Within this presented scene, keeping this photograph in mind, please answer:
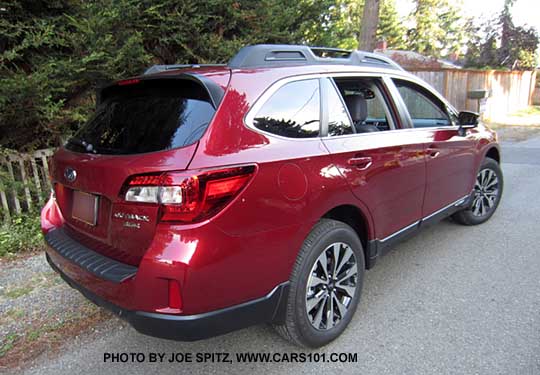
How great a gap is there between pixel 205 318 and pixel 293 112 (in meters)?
1.29

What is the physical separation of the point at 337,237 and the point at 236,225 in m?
0.82

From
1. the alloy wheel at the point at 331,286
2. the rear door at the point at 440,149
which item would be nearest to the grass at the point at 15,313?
the alloy wheel at the point at 331,286

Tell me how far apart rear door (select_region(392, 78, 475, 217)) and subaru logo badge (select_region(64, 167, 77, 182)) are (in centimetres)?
253

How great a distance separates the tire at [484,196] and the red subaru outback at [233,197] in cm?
182

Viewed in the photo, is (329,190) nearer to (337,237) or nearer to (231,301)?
(337,237)

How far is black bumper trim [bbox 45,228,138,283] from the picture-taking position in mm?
2068

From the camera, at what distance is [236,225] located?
6.56 feet

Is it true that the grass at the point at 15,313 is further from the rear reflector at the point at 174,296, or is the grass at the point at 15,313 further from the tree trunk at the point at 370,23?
the tree trunk at the point at 370,23

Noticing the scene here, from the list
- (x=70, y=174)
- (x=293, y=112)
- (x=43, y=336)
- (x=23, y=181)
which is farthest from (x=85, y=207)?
(x=23, y=181)

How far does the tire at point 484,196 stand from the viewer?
15.0 ft

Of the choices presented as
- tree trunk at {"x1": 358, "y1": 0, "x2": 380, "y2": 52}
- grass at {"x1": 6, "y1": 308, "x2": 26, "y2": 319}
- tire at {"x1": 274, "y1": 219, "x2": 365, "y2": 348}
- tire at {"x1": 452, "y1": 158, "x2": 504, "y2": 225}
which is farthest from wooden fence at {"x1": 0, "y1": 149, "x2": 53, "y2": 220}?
tree trunk at {"x1": 358, "y1": 0, "x2": 380, "y2": 52}

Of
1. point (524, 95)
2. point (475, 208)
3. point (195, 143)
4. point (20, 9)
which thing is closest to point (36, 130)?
point (20, 9)

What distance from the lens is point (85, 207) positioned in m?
2.34

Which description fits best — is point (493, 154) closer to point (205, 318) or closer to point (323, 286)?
point (323, 286)
